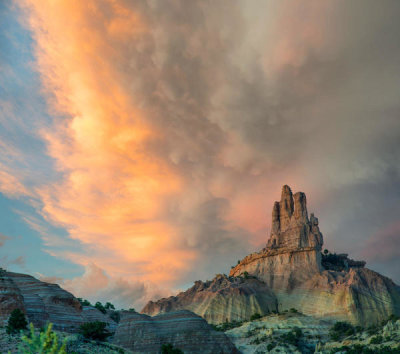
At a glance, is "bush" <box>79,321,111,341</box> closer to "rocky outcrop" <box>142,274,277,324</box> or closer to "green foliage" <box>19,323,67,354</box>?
"green foliage" <box>19,323,67,354</box>

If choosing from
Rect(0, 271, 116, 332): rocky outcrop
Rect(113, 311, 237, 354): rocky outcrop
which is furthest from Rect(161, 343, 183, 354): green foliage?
Rect(0, 271, 116, 332): rocky outcrop

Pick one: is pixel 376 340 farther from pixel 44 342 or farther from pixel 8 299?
pixel 44 342

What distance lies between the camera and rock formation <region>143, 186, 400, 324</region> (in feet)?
459

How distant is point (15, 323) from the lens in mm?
42844

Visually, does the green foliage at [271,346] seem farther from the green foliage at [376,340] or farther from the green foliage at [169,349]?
the green foliage at [169,349]

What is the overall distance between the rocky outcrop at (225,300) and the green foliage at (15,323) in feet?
379

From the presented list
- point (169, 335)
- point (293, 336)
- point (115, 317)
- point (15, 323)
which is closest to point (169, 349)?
point (169, 335)

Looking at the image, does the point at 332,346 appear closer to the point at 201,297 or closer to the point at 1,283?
the point at 1,283

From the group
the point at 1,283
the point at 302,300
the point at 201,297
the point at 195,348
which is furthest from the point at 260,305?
the point at 1,283

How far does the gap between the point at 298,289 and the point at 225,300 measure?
34505 mm

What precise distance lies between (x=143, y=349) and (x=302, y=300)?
112 meters

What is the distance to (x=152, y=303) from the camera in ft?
619

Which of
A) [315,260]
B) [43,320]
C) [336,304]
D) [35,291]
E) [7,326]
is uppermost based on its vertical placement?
[315,260]

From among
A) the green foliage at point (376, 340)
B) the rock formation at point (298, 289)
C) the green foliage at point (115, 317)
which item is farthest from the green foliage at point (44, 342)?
the rock formation at point (298, 289)
